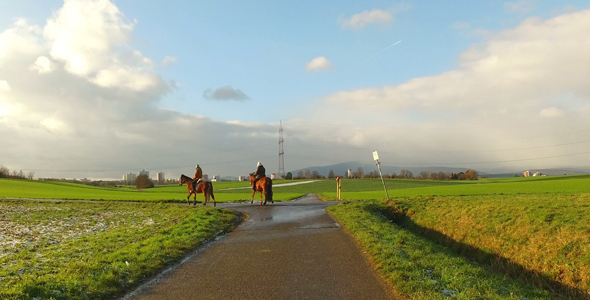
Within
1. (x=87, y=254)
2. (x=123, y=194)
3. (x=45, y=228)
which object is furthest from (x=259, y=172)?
(x=123, y=194)

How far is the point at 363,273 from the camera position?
8.13m

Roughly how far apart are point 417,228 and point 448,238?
10.2ft

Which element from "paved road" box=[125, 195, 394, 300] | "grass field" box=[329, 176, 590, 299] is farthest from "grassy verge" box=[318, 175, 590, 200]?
"paved road" box=[125, 195, 394, 300]

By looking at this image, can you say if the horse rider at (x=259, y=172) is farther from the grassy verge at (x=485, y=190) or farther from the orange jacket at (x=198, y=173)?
the grassy verge at (x=485, y=190)

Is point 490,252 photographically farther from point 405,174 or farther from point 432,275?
point 405,174

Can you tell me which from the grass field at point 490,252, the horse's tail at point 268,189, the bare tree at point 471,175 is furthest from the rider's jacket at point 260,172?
the bare tree at point 471,175

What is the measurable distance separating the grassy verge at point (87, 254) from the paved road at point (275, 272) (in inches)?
29.0

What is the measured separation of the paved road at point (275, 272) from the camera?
687cm

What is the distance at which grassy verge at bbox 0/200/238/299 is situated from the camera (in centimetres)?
702

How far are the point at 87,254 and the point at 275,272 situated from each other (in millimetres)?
5836

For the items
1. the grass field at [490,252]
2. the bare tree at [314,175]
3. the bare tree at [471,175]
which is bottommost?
the grass field at [490,252]

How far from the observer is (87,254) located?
1045 cm

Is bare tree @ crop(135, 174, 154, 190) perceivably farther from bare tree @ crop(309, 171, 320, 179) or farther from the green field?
the green field

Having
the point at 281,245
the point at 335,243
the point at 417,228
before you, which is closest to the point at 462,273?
the point at 335,243
